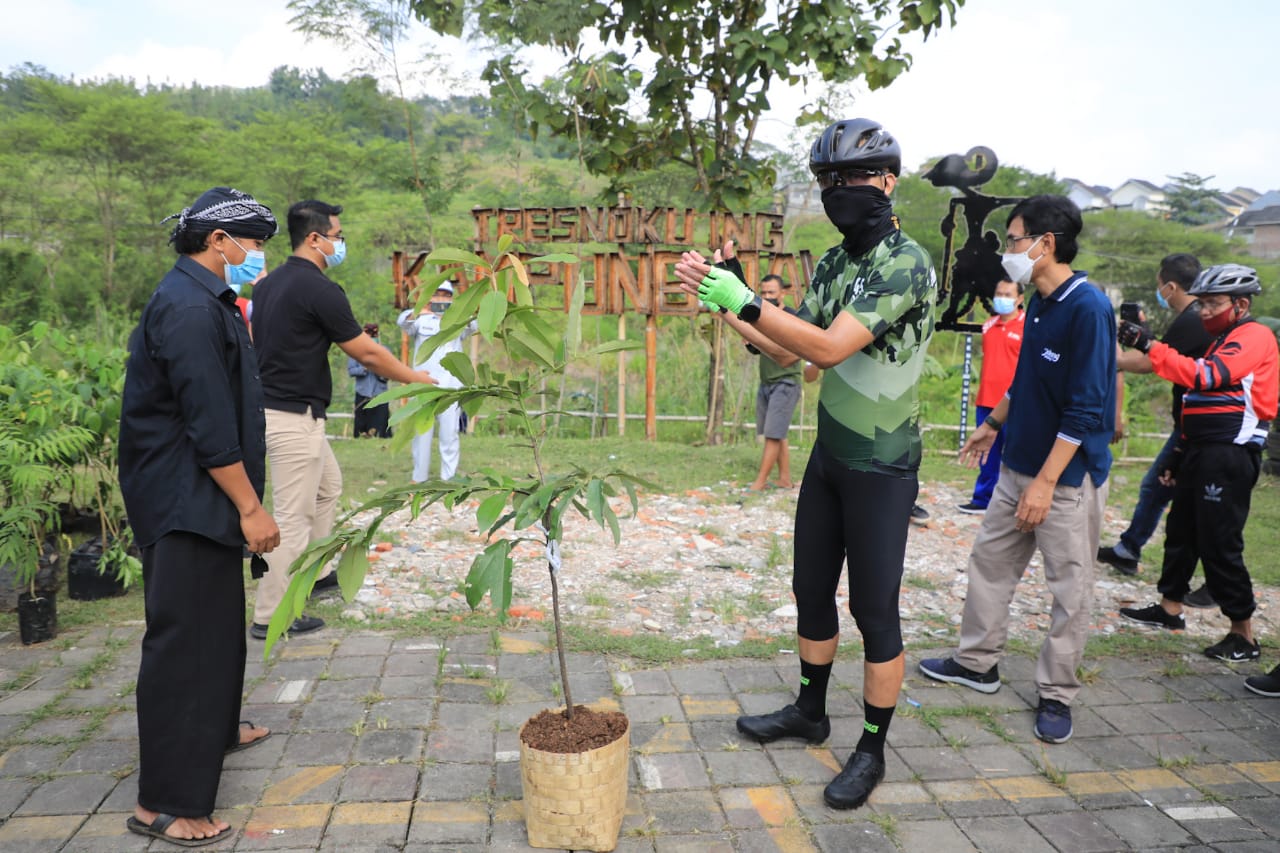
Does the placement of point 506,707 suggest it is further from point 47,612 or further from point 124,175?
point 124,175

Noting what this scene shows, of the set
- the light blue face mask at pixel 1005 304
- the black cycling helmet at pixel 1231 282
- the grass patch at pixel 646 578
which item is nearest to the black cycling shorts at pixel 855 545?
the grass patch at pixel 646 578

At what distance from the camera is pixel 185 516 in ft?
9.07

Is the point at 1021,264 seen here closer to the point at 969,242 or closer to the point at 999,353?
the point at 999,353

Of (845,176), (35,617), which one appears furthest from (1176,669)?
(35,617)

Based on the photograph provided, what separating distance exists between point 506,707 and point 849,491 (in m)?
1.73

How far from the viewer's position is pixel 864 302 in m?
2.75

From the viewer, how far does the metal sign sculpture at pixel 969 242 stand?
8562mm

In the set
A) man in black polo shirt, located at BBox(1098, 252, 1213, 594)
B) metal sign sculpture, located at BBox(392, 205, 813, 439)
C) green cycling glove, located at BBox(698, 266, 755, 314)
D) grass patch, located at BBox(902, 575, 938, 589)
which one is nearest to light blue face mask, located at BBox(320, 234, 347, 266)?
green cycling glove, located at BBox(698, 266, 755, 314)

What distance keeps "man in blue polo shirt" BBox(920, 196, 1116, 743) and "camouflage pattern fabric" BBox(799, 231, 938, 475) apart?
835mm

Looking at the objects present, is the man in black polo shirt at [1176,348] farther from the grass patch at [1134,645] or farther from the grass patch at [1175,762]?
the grass patch at [1175,762]

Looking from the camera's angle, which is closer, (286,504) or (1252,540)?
(286,504)

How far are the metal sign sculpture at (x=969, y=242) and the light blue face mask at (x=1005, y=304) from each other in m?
1.73

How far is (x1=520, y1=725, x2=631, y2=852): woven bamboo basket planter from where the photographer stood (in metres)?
2.60

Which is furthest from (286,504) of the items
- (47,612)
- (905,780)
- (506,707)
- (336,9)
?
(336,9)
